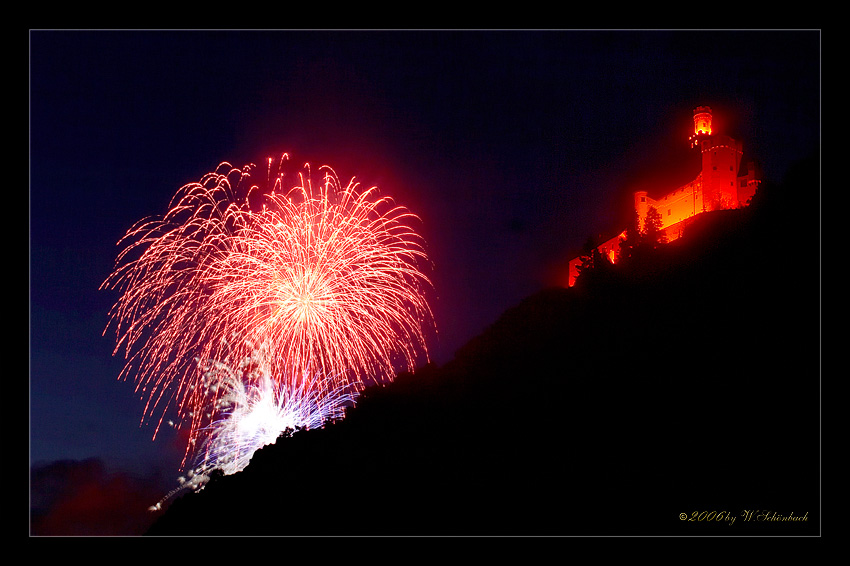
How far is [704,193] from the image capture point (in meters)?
64.1

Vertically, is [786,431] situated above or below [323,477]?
above

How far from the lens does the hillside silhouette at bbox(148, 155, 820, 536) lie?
26.9m

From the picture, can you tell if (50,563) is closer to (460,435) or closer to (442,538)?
(442,538)

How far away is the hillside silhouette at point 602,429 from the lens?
88.4 feet

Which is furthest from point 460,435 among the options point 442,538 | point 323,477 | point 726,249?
point 726,249

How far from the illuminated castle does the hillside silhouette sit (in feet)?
49.2

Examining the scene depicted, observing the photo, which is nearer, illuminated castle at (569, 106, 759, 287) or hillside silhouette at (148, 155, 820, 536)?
hillside silhouette at (148, 155, 820, 536)

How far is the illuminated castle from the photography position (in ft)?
207

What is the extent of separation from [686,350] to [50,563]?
33.0 meters

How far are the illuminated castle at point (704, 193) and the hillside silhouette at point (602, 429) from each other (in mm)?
14994

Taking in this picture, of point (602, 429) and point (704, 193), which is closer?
point (602, 429)

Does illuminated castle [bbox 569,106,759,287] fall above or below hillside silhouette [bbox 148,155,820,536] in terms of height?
above

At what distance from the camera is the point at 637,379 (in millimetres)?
35875

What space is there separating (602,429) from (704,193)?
136 feet
